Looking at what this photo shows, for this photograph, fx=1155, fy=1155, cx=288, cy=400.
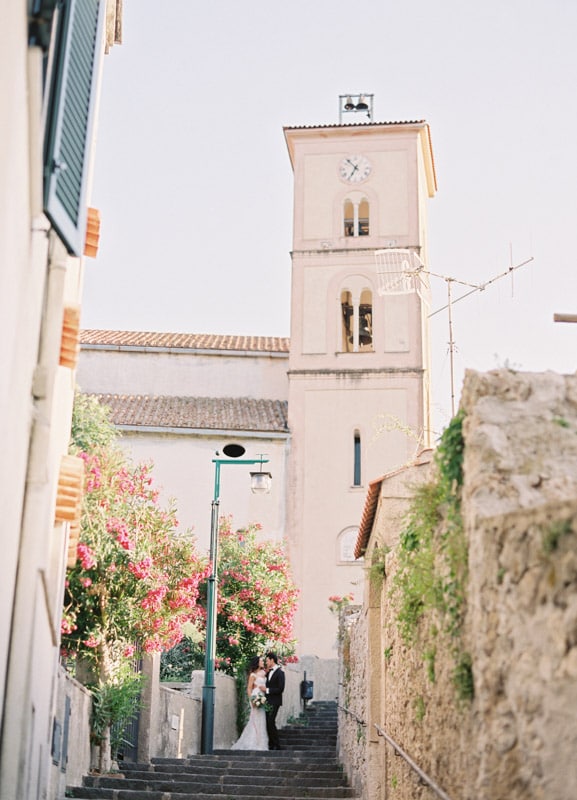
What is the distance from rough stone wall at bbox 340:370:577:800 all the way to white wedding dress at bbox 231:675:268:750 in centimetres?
1310

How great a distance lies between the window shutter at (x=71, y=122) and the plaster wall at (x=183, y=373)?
2952 centimetres

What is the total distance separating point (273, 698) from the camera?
2100 cm

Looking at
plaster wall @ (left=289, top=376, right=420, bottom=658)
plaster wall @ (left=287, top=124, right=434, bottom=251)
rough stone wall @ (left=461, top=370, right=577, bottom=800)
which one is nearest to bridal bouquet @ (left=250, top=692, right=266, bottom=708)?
plaster wall @ (left=289, top=376, right=420, bottom=658)

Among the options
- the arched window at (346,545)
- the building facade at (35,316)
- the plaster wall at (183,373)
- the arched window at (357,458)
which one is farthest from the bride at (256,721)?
the plaster wall at (183,373)

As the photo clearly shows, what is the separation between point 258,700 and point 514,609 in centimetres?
1543

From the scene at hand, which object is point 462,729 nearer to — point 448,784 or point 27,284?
point 448,784

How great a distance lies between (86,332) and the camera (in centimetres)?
4097

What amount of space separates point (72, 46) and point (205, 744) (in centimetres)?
1378

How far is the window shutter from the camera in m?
7.33

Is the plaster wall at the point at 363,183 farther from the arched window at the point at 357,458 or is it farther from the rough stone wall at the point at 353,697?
the rough stone wall at the point at 353,697

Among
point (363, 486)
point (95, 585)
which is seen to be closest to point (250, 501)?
point (363, 486)

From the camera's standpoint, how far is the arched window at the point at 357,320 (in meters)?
36.5

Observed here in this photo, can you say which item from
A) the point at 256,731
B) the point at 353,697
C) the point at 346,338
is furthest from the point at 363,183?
the point at 353,697

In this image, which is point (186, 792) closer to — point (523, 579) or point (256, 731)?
point (256, 731)
